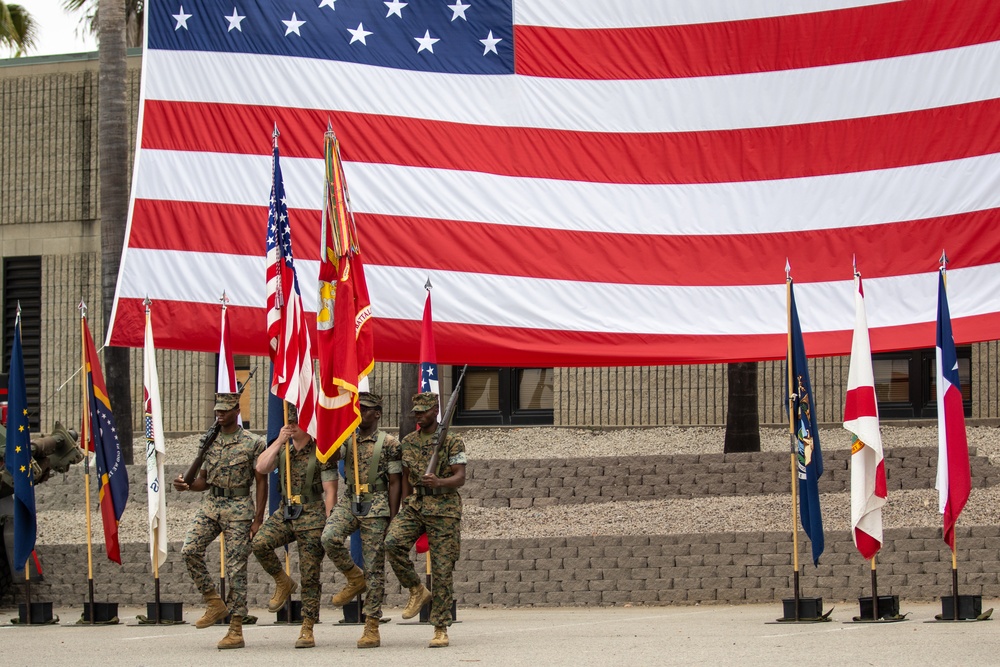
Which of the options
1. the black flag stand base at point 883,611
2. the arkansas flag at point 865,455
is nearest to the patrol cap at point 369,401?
the arkansas flag at point 865,455

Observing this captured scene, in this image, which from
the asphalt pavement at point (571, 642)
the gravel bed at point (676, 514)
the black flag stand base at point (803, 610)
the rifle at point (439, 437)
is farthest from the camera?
the gravel bed at point (676, 514)

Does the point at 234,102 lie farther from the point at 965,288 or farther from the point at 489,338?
the point at 965,288

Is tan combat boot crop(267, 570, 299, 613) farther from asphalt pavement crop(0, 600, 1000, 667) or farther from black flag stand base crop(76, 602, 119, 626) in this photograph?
black flag stand base crop(76, 602, 119, 626)

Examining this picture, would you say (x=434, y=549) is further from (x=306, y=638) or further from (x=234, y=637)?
(x=234, y=637)

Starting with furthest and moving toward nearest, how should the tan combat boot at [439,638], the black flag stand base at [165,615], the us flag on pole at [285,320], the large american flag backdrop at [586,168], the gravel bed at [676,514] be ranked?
1. the gravel bed at [676,514]
2. the black flag stand base at [165,615]
3. the large american flag backdrop at [586,168]
4. the us flag on pole at [285,320]
5. the tan combat boot at [439,638]

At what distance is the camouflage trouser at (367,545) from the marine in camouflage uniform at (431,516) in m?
0.10

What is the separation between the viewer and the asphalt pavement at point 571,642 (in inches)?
378

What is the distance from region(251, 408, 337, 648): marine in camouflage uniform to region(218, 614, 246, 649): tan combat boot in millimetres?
281

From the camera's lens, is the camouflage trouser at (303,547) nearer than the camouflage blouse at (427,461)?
No

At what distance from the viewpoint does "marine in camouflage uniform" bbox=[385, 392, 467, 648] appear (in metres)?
10.8

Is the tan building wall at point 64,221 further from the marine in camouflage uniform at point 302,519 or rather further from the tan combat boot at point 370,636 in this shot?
the tan combat boot at point 370,636

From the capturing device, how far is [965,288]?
12828 mm

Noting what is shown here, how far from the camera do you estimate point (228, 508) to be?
11.7 metres

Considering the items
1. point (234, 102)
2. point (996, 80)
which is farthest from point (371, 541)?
point (996, 80)
